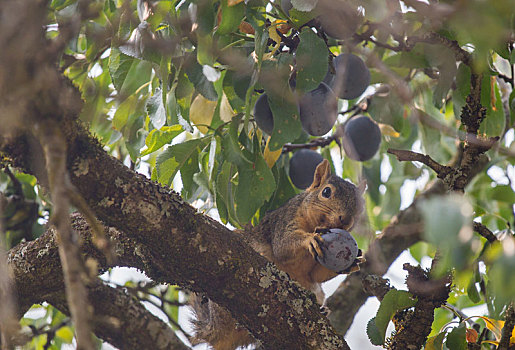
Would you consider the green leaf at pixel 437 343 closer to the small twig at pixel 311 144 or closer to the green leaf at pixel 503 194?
the green leaf at pixel 503 194

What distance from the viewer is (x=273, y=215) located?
3.04 metres

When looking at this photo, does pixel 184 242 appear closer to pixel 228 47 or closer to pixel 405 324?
pixel 228 47

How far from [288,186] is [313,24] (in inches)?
32.7

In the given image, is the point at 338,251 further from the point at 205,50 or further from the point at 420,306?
the point at 205,50

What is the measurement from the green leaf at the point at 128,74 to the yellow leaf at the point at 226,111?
31 cm

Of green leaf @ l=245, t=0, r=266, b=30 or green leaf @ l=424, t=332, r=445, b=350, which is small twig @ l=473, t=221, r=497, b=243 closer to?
green leaf @ l=424, t=332, r=445, b=350

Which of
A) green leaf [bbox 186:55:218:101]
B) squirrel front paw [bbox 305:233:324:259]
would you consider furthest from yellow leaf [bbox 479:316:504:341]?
green leaf [bbox 186:55:218:101]

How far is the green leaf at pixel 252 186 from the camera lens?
2.00m

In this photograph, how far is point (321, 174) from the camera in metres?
2.86

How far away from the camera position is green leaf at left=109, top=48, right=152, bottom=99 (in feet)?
7.09

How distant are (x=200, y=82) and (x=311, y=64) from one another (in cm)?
36

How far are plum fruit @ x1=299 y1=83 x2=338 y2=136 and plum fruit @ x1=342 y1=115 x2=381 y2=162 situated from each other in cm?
58

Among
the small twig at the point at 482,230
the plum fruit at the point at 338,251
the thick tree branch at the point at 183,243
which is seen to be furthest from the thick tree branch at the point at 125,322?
the small twig at the point at 482,230

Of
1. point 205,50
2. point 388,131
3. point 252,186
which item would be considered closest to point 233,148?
point 252,186
